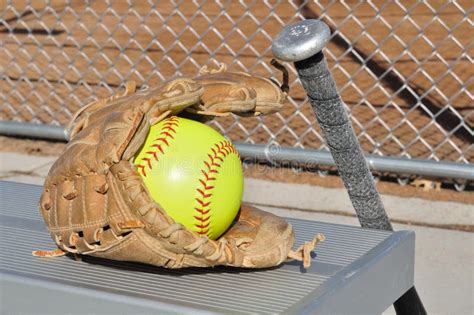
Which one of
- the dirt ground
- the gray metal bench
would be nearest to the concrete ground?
the dirt ground

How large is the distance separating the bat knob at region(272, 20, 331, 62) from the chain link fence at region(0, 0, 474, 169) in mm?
2183

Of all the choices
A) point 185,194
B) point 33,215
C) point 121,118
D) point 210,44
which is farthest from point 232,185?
point 210,44

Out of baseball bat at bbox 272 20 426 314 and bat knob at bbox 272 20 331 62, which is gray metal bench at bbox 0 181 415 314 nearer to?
baseball bat at bbox 272 20 426 314

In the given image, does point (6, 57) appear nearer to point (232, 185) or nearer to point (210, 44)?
point (210, 44)

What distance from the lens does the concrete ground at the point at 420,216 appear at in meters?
3.05

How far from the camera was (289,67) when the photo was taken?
5.38 meters

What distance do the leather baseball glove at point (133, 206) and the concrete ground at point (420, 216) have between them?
1.09 m

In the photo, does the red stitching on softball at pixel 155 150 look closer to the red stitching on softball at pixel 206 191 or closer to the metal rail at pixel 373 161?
the red stitching on softball at pixel 206 191

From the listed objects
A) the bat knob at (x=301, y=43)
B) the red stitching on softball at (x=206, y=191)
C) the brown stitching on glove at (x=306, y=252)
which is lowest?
the brown stitching on glove at (x=306, y=252)

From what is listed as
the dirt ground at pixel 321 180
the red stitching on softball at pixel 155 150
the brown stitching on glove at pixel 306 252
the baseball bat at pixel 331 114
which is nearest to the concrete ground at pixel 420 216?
the dirt ground at pixel 321 180

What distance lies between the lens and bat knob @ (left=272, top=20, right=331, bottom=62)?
2.00 meters

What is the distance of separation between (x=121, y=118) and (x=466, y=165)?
2148mm

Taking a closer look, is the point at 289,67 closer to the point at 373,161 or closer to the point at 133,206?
the point at 373,161

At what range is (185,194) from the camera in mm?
1896
